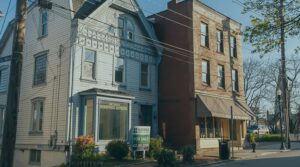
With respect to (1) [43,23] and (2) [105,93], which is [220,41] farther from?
Answer: (1) [43,23]

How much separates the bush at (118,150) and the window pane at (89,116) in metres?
1.50

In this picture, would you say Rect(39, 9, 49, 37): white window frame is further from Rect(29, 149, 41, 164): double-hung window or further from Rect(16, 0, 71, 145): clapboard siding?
Rect(29, 149, 41, 164): double-hung window

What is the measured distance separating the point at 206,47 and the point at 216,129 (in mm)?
6145

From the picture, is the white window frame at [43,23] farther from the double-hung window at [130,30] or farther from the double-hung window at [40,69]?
the double-hung window at [130,30]

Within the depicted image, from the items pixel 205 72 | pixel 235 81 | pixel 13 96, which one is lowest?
pixel 13 96

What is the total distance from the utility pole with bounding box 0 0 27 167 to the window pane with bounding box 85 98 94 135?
9076mm

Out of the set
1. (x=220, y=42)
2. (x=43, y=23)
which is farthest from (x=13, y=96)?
(x=220, y=42)

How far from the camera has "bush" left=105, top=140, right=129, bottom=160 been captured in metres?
19.3

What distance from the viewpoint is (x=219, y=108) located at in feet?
83.2

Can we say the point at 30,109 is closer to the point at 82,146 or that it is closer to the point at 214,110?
the point at 82,146

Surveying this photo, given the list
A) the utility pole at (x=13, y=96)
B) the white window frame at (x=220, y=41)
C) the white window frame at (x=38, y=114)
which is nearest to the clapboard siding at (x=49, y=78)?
the white window frame at (x=38, y=114)

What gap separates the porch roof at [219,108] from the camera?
2366 cm

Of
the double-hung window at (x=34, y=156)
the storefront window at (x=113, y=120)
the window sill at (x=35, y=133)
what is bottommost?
the double-hung window at (x=34, y=156)

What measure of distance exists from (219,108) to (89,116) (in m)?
9.73
